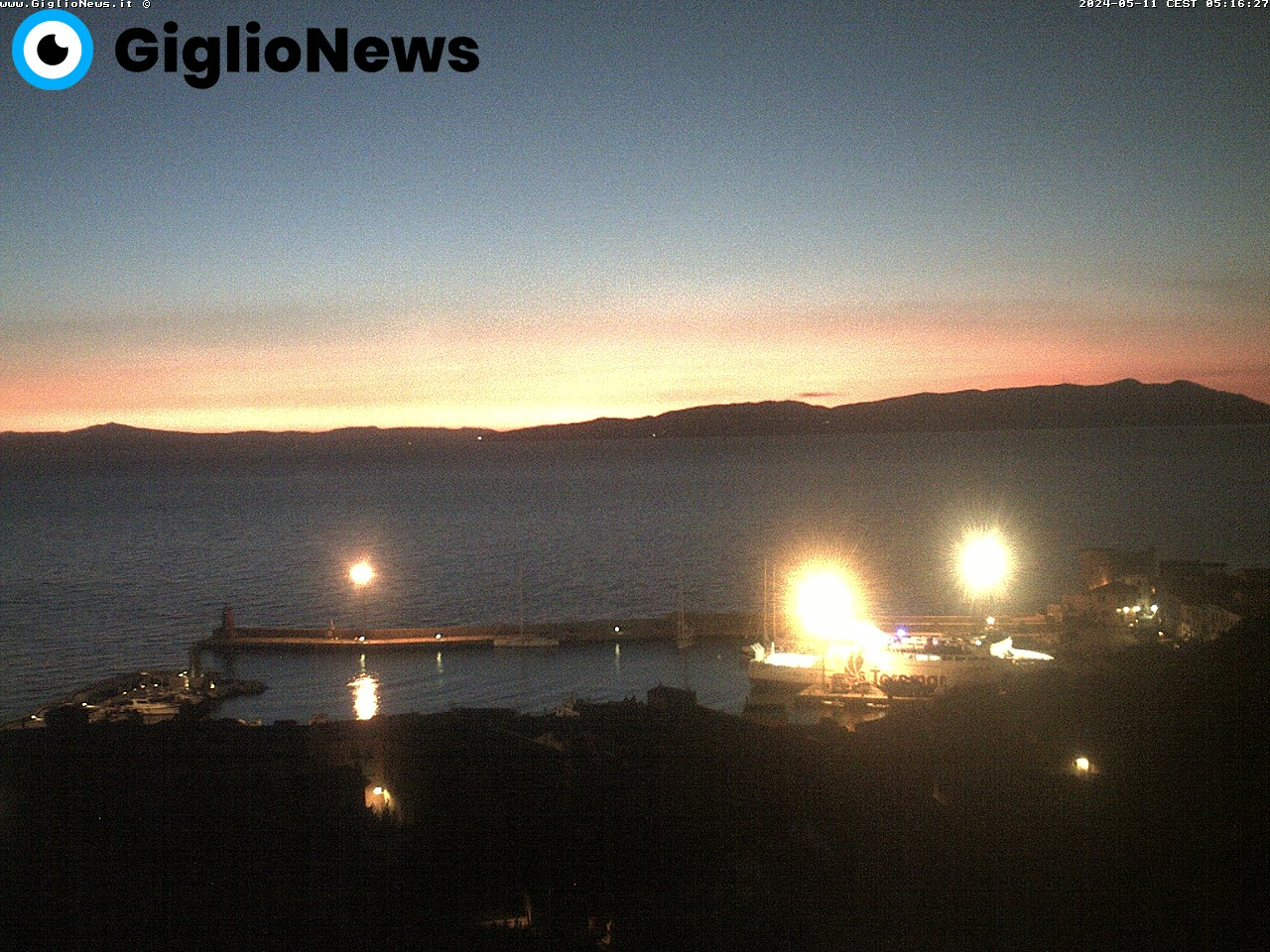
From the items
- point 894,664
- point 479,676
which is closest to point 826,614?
point 894,664

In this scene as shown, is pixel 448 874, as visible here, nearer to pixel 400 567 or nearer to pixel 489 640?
pixel 489 640

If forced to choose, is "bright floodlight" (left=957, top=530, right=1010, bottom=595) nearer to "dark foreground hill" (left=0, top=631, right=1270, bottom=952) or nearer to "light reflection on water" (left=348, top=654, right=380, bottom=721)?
"light reflection on water" (left=348, top=654, right=380, bottom=721)

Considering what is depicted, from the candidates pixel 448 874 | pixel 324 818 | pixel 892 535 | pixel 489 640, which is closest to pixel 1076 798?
pixel 448 874

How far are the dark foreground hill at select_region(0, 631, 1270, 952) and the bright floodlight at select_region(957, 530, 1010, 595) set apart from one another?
25563mm

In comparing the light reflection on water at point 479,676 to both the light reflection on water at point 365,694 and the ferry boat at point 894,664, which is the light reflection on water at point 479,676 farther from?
the ferry boat at point 894,664

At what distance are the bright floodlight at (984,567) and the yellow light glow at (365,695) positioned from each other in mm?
19934

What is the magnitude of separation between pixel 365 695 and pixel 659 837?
14.3m

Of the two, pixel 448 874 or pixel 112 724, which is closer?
pixel 448 874

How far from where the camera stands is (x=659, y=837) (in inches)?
265

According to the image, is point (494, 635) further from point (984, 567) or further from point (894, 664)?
point (984, 567)

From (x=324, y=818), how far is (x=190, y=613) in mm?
27575

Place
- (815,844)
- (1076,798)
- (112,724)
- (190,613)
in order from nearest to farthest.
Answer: (815,844), (1076,798), (112,724), (190,613)

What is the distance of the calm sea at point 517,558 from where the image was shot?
2189cm

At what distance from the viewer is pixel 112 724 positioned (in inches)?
405
